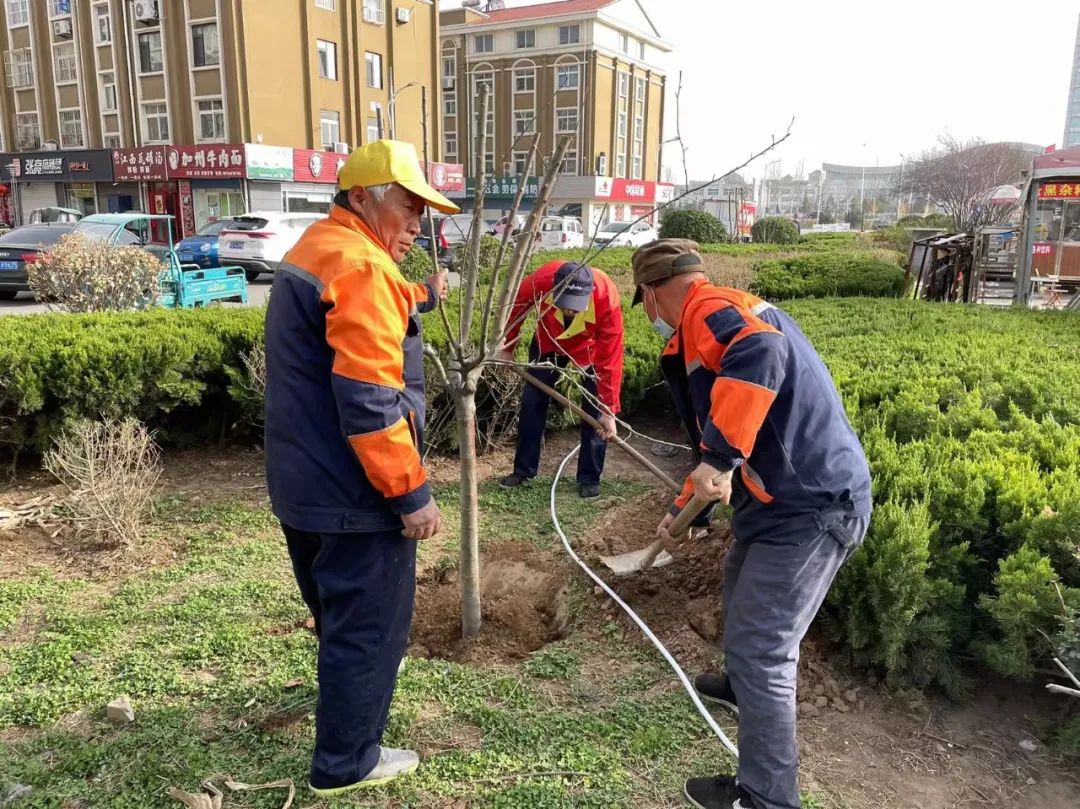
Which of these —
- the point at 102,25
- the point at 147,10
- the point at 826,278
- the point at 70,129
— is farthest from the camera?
the point at 70,129

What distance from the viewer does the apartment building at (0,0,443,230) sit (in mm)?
28141

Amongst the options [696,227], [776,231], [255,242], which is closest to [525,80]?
[776,231]

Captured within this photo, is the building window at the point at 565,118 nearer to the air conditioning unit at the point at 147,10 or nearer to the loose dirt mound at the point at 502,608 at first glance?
the air conditioning unit at the point at 147,10

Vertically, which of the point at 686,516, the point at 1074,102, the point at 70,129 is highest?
the point at 1074,102

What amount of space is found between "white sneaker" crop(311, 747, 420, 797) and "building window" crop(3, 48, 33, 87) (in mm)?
38663

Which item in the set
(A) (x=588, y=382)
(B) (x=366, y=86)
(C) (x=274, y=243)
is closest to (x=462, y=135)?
(B) (x=366, y=86)

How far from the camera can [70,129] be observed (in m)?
32.2

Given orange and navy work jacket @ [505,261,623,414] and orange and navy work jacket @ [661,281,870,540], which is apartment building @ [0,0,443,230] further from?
orange and navy work jacket @ [661,281,870,540]

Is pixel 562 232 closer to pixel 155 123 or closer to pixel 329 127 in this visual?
pixel 329 127

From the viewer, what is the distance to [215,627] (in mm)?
3240

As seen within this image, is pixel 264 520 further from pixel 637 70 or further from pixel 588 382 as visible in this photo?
pixel 637 70

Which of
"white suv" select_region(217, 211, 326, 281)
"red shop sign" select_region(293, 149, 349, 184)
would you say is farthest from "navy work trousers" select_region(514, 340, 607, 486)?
"red shop sign" select_region(293, 149, 349, 184)

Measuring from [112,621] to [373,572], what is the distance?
1.72 metres

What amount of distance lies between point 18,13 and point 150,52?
7711 millimetres
